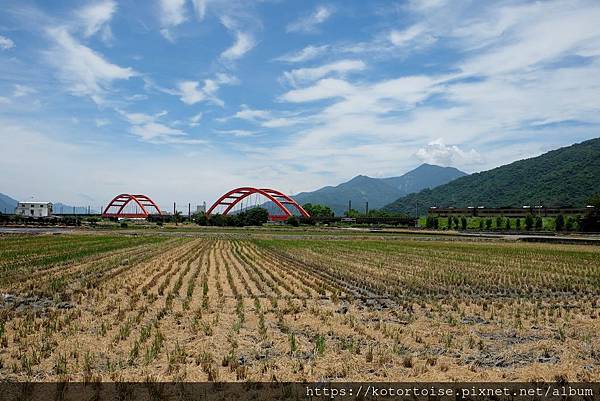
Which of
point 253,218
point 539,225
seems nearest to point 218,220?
point 253,218

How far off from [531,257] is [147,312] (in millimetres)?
28751

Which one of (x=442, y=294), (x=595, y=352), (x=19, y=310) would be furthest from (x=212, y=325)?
(x=442, y=294)

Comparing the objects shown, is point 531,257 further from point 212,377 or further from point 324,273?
point 212,377

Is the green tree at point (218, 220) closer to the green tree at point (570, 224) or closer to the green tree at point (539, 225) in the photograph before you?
the green tree at point (539, 225)

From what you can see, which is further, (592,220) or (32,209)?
(32,209)

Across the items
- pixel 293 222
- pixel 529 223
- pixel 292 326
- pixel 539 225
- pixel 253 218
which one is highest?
pixel 253 218

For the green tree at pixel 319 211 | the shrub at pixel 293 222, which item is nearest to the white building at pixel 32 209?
the green tree at pixel 319 211

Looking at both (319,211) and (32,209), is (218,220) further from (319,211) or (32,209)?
(32,209)

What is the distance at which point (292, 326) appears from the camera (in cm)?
1159

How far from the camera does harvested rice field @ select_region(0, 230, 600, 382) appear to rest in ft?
27.1

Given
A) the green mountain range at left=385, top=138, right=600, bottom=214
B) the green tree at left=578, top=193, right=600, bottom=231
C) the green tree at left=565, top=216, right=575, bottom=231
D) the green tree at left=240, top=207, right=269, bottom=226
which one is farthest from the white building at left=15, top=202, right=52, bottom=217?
the green tree at left=578, top=193, right=600, bottom=231

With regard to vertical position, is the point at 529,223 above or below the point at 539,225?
above

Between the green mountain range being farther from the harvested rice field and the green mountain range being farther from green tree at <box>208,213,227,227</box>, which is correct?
the harvested rice field

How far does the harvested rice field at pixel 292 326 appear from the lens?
8.25 metres
